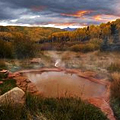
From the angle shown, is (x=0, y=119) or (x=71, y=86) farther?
(x=71, y=86)

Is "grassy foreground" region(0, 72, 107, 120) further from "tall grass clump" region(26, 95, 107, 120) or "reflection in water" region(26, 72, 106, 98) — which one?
"reflection in water" region(26, 72, 106, 98)

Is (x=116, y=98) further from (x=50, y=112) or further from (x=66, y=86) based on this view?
(x=50, y=112)

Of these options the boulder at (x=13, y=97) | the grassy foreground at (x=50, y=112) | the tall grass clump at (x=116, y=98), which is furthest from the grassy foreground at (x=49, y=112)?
the tall grass clump at (x=116, y=98)

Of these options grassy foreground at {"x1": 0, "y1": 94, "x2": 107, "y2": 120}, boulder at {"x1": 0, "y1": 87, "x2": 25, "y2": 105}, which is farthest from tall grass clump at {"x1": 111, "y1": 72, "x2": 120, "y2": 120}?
boulder at {"x1": 0, "y1": 87, "x2": 25, "y2": 105}

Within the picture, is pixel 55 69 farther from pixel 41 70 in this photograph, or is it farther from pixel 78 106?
pixel 78 106

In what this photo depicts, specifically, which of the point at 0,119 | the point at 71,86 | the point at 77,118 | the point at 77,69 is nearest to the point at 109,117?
the point at 77,118

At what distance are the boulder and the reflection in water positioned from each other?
6.25ft

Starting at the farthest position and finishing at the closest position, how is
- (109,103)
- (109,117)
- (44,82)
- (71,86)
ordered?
(44,82) → (71,86) → (109,103) → (109,117)

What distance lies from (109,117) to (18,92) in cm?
267

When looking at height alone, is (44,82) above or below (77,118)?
below

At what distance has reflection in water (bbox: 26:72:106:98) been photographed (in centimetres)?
816

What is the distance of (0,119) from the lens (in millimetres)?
4688

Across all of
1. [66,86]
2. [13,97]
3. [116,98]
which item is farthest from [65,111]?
[66,86]

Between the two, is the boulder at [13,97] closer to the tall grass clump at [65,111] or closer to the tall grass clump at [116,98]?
the tall grass clump at [65,111]
